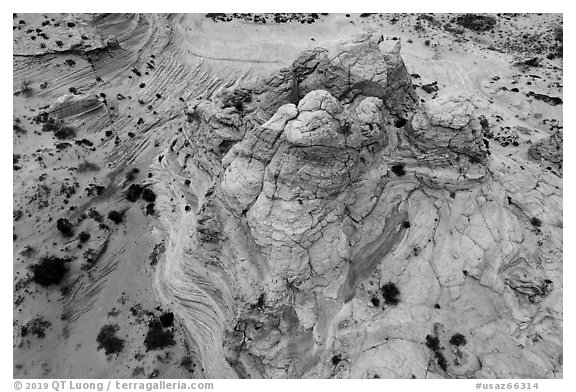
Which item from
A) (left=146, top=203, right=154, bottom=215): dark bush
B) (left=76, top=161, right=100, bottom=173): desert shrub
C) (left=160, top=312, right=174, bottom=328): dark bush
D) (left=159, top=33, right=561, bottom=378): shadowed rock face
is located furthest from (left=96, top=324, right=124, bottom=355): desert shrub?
(left=76, top=161, right=100, bottom=173): desert shrub

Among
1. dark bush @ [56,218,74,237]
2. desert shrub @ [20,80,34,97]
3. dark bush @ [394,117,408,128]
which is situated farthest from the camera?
desert shrub @ [20,80,34,97]

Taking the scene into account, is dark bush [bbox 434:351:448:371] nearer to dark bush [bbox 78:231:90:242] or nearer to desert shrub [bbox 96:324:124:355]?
desert shrub [bbox 96:324:124:355]

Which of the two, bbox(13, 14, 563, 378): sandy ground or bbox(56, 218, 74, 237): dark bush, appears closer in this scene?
bbox(13, 14, 563, 378): sandy ground

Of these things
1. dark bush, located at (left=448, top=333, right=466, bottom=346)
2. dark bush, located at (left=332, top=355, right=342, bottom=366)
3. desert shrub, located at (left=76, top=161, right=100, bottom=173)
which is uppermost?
desert shrub, located at (left=76, top=161, right=100, bottom=173)

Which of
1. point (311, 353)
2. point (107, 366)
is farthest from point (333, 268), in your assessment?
point (107, 366)

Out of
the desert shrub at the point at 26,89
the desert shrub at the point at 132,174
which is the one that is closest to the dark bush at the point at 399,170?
the desert shrub at the point at 132,174

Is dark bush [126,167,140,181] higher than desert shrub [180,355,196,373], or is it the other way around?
dark bush [126,167,140,181]
